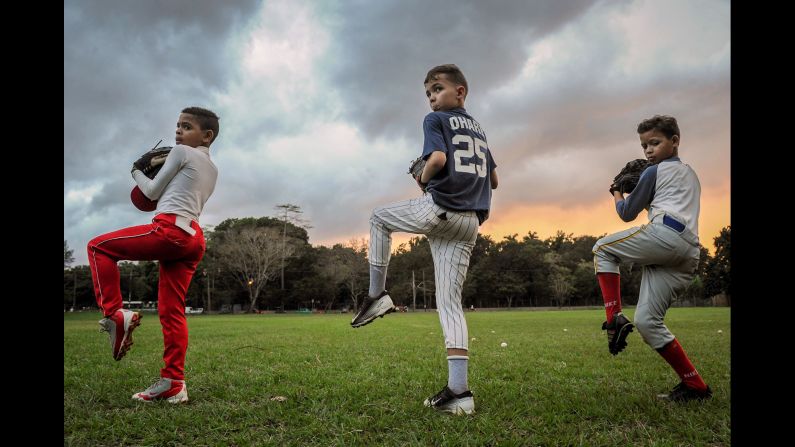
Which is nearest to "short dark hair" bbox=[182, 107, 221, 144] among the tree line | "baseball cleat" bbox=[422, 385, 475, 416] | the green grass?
the green grass

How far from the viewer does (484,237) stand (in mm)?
76188

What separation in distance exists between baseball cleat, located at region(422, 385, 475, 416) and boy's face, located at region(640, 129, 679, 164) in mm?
2356

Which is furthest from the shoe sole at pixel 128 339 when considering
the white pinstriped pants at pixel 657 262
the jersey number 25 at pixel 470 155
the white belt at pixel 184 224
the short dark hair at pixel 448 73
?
the white pinstriped pants at pixel 657 262

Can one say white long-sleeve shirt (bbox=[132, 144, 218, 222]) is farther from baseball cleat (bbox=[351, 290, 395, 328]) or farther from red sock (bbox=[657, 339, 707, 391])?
red sock (bbox=[657, 339, 707, 391])

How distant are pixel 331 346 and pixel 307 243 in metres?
54.4

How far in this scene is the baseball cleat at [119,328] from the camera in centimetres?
333

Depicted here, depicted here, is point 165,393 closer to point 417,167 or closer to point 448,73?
point 417,167

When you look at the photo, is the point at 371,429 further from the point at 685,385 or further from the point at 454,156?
the point at 685,385

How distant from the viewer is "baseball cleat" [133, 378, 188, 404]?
370 centimetres

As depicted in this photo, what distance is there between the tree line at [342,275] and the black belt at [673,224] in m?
47.1

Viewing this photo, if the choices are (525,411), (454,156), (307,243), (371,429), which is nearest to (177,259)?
(371,429)

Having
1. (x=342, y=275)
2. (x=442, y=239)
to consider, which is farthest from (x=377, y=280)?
(x=342, y=275)

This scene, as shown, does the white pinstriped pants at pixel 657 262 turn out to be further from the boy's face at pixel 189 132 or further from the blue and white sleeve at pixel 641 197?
the boy's face at pixel 189 132

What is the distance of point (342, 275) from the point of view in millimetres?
55000
